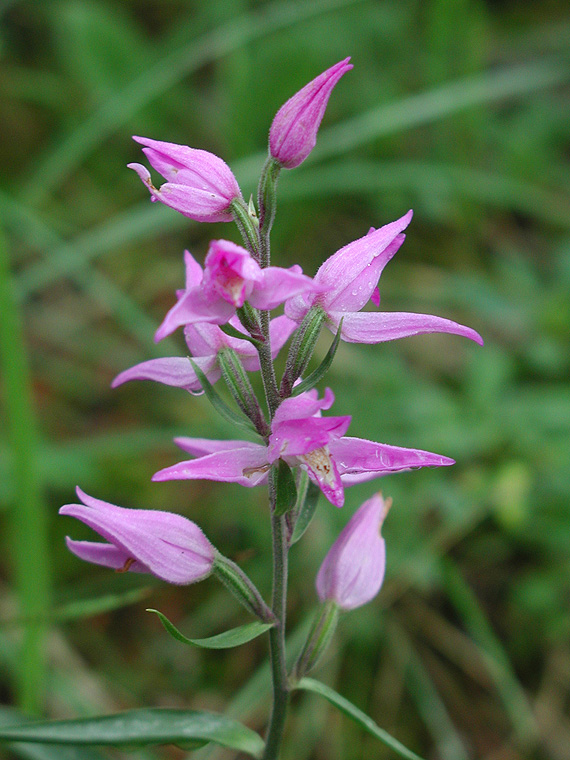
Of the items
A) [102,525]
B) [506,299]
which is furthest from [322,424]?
[506,299]

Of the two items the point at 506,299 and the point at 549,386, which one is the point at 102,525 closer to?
the point at 549,386

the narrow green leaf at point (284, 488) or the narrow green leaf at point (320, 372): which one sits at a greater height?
the narrow green leaf at point (320, 372)

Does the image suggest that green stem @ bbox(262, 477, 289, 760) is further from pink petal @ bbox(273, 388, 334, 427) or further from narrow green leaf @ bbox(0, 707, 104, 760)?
narrow green leaf @ bbox(0, 707, 104, 760)

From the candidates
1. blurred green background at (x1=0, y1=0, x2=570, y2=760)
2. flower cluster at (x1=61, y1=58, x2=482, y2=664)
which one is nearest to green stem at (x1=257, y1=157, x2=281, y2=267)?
flower cluster at (x1=61, y1=58, x2=482, y2=664)

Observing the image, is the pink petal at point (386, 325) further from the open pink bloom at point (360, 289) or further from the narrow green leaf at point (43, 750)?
the narrow green leaf at point (43, 750)

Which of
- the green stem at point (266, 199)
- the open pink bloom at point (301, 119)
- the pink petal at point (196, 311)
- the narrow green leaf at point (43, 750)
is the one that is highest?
the open pink bloom at point (301, 119)

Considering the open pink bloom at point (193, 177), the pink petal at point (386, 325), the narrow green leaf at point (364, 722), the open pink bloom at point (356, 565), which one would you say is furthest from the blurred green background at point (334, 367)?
the open pink bloom at point (193, 177)
